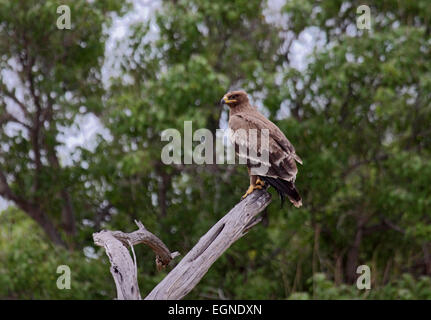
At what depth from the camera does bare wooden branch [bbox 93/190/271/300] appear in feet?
12.3

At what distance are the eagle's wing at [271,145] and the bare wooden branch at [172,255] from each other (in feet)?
1.50

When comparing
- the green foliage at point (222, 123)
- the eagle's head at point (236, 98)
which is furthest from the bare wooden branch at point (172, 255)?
the green foliage at point (222, 123)

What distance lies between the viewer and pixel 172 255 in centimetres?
→ 438

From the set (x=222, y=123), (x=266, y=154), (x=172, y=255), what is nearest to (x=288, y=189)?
(x=266, y=154)

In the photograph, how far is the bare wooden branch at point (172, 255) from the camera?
3.74m

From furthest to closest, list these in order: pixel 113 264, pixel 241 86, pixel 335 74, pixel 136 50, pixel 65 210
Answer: pixel 65 210, pixel 136 50, pixel 241 86, pixel 335 74, pixel 113 264

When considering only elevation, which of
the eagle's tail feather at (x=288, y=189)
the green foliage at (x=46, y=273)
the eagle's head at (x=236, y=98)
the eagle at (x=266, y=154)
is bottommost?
the green foliage at (x=46, y=273)

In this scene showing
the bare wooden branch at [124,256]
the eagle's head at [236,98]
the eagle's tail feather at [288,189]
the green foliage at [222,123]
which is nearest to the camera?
the bare wooden branch at [124,256]

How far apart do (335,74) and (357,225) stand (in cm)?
316

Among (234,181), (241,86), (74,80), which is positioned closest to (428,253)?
(234,181)

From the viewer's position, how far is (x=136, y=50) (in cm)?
1062

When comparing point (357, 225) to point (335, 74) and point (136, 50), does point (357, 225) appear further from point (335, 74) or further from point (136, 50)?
point (136, 50)

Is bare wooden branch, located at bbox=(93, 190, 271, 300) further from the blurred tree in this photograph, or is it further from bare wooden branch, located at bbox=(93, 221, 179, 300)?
the blurred tree

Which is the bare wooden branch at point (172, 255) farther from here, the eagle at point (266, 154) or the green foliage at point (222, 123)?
the green foliage at point (222, 123)
